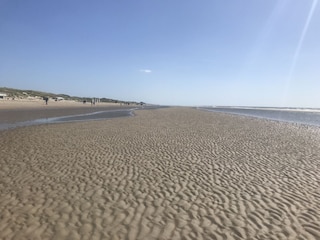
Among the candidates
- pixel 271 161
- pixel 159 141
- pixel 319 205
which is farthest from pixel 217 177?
pixel 159 141

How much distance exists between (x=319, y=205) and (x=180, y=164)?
6305mm

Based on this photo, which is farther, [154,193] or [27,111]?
[27,111]

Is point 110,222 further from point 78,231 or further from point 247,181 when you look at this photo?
point 247,181

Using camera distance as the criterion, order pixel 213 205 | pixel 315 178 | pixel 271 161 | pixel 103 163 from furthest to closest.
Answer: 1. pixel 271 161
2. pixel 103 163
3. pixel 315 178
4. pixel 213 205

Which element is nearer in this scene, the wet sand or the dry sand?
the dry sand

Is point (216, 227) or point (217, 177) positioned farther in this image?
point (217, 177)

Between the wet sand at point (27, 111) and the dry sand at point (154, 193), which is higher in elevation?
the dry sand at point (154, 193)

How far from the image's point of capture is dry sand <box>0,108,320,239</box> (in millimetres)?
7008

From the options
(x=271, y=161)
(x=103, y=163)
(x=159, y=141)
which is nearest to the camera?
(x=103, y=163)

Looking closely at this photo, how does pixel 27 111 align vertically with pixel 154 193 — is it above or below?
below

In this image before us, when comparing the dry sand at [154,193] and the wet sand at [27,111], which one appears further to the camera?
the wet sand at [27,111]

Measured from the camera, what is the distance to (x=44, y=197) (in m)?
8.86

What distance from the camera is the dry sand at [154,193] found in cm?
701

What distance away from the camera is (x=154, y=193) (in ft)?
31.2
